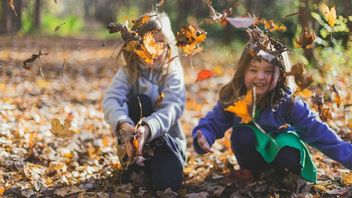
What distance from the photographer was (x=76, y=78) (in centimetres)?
784

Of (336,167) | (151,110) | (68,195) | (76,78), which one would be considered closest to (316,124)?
(336,167)

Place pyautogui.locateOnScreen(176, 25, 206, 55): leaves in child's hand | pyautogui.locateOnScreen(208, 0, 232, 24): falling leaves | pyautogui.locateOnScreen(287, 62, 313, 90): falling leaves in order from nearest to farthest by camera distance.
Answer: pyautogui.locateOnScreen(287, 62, 313, 90): falling leaves, pyautogui.locateOnScreen(176, 25, 206, 55): leaves in child's hand, pyautogui.locateOnScreen(208, 0, 232, 24): falling leaves

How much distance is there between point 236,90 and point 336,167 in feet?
3.13

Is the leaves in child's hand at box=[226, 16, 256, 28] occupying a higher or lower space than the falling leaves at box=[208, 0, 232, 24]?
lower

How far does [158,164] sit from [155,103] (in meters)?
0.38

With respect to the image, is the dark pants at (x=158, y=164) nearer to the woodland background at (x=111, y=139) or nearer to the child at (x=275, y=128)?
the woodland background at (x=111, y=139)

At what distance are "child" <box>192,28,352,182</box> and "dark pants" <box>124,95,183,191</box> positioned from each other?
0.68 ft

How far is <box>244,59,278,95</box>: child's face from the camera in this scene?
106 inches

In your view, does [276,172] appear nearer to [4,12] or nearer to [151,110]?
[151,110]

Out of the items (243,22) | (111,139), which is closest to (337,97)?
(243,22)

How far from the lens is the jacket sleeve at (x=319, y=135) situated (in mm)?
2588

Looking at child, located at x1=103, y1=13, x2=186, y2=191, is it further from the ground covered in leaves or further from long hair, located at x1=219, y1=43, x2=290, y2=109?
long hair, located at x1=219, y1=43, x2=290, y2=109

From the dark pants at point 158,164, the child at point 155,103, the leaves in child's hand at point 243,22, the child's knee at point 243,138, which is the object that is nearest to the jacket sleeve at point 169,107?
the child at point 155,103

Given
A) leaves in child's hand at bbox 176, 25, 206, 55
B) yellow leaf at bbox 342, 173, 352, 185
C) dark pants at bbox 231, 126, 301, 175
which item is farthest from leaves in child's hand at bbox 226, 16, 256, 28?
yellow leaf at bbox 342, 173, 352, 185
